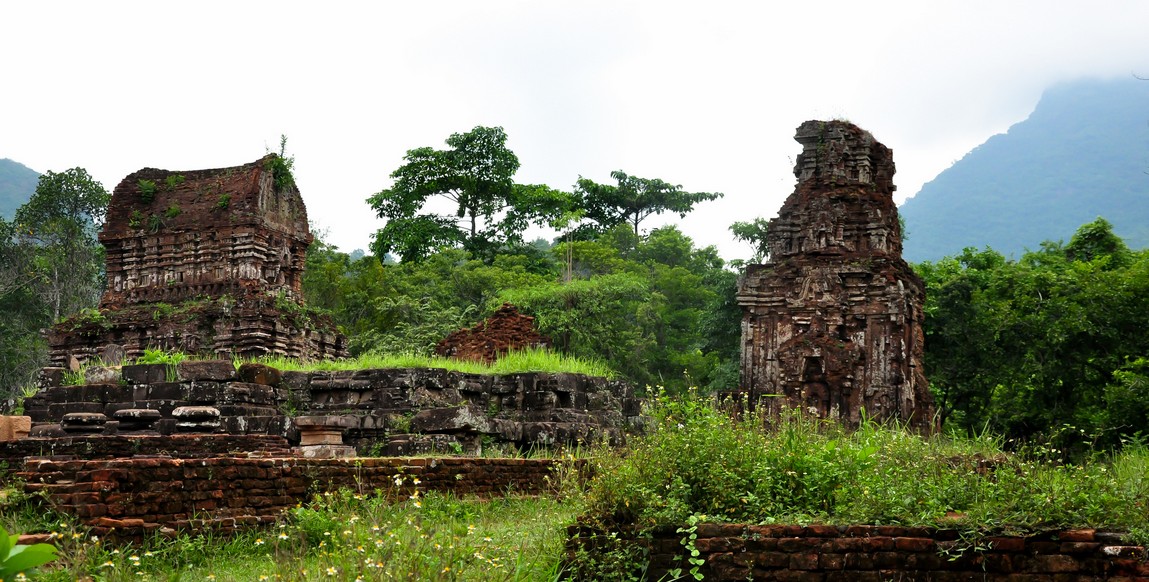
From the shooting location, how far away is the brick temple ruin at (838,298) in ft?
62.5

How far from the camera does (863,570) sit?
5887 millimetres

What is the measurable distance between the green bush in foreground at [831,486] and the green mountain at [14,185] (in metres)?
110

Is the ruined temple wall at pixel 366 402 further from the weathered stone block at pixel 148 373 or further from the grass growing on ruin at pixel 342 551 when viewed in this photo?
the grass growing on ruin at pixel 342 551

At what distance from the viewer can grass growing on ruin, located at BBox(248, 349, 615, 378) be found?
1395cm

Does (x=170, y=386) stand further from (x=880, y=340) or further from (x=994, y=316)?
(x=994, y=316)

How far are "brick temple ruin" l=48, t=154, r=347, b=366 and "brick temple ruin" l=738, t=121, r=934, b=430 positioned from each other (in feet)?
29.5

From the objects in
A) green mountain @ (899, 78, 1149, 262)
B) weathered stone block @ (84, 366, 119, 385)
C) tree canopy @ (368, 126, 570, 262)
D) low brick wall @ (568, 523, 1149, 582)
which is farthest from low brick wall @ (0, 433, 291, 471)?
green mountain @ (899, 78, 1149, 262)

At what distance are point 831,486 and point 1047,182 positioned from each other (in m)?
133

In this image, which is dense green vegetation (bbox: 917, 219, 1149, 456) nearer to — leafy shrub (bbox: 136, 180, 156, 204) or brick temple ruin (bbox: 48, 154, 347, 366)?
brick temple ruin (bbox: 48, 154, 347, 366)

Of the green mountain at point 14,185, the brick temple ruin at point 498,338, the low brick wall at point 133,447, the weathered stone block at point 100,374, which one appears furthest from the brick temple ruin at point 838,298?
the green mountain at point 14,185

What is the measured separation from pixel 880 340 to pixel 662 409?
12.3m

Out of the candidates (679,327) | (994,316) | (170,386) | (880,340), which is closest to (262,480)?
(170,386)

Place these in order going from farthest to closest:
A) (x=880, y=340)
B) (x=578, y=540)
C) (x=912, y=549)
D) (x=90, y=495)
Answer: (x=880, y=340), (x=90, y=495), (x=578, y=540), (x=912, y=549)

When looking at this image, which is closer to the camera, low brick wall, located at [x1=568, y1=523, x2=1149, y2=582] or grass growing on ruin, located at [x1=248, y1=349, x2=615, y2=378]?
low brick wall, located at [x1=568, y1=523, x2=1149, y2=582]
